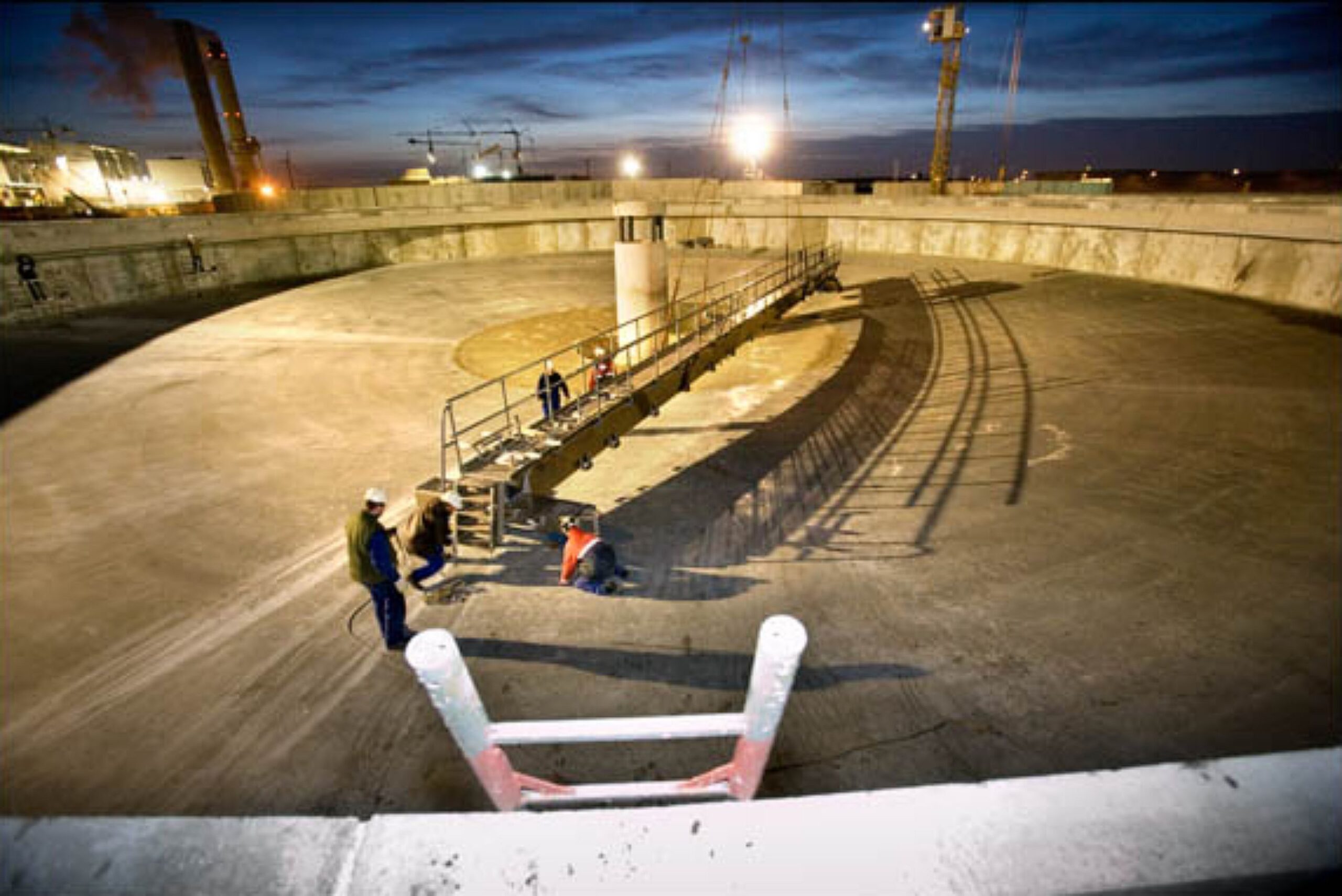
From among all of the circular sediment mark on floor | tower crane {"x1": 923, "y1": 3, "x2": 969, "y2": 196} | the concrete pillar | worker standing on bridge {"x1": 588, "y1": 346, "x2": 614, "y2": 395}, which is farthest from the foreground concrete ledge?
tower crane {"x1": 923, "y1": 3, "x2": 969, "y2": 196}

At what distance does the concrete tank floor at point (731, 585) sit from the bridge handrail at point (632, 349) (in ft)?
4.46

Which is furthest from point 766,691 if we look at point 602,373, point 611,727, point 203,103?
point 203,103

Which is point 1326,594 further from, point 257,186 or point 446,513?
point 257,186

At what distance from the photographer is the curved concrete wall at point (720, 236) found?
19219 mm

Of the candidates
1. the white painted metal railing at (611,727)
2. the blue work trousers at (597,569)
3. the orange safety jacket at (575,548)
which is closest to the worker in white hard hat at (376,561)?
the orange safety jacket at (575,548)

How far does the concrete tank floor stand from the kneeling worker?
21 centimetres

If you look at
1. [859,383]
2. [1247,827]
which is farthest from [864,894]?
[859,383]

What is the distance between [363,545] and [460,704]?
173 inches

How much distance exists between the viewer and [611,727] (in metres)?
2.58

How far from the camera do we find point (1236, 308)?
740 inches

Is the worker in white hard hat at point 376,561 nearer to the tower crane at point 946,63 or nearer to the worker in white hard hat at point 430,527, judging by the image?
the worker in white hard hat at point 430,527

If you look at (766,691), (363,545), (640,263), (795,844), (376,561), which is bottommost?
(376,561)

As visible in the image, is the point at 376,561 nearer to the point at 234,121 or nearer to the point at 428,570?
the point at 428,570

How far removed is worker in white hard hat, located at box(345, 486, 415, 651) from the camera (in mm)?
6113
